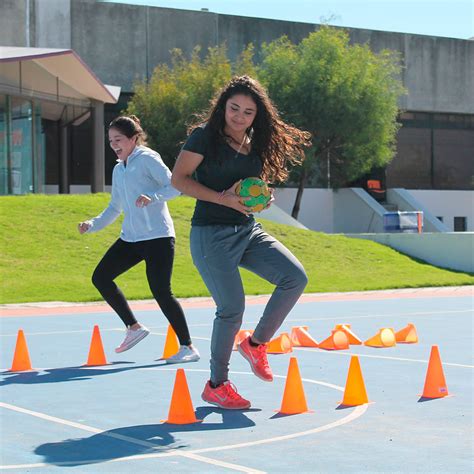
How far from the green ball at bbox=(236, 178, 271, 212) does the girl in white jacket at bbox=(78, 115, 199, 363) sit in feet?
7.48

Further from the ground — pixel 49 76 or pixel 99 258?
pixel 49 76

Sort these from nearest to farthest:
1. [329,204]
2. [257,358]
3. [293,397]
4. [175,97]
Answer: [293,397]
[257,358]
[175,97]
[329,204]

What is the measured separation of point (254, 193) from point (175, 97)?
33.7 metres

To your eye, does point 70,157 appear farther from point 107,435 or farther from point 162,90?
point 107,435

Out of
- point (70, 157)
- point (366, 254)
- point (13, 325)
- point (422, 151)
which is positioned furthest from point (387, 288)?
point (422, 151)

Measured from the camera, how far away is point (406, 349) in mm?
10586

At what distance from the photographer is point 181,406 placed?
6.25 meters

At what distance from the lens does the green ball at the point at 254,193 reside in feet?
21.3

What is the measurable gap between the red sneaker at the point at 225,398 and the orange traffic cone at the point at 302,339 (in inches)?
157

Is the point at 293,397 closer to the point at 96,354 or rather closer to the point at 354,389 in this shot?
the point at 354,389

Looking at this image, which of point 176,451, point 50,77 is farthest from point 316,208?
point 176,451

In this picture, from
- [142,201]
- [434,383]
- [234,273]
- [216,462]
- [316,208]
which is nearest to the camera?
[216,462]

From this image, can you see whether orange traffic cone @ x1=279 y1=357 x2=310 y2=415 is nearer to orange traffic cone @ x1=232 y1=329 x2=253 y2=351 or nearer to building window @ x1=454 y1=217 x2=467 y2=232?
orange traffic cone @ x1=232 y1=329 x2=253 y2=351

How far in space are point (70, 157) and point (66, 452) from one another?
125ft
